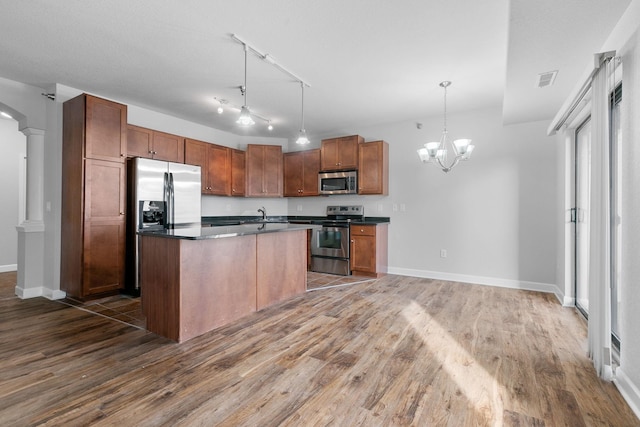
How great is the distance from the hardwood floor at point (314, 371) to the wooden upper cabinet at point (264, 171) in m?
3.15

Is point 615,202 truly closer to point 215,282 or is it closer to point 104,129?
point 215,282

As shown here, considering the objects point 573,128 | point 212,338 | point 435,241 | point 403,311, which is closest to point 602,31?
point 573,128

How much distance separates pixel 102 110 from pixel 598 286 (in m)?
5.17

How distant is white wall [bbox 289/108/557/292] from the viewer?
4.07 meters

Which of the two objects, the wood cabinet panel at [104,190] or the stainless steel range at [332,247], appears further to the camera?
the stainless steel range at [332,247]

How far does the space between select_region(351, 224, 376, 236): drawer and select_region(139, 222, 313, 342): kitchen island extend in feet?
6.48

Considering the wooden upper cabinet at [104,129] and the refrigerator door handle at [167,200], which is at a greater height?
the wooden upper cabinet at [104,129]

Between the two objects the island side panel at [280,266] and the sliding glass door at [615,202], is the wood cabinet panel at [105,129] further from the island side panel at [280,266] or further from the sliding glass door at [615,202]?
the sliding glass door at [615,202]

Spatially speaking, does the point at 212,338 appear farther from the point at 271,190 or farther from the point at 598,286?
the point at 271,190

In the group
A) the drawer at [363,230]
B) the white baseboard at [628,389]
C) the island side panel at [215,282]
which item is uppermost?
the drawer at [363,230]

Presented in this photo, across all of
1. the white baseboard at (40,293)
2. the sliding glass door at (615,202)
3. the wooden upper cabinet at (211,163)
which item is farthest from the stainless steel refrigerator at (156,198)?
the sliding glass door at (615,202)

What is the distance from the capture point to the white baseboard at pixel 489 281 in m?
3.95

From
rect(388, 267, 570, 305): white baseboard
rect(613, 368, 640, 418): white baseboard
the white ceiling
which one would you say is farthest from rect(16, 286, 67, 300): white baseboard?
rect(613, 368, 640, 418): white baseboard

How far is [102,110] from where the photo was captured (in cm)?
363
